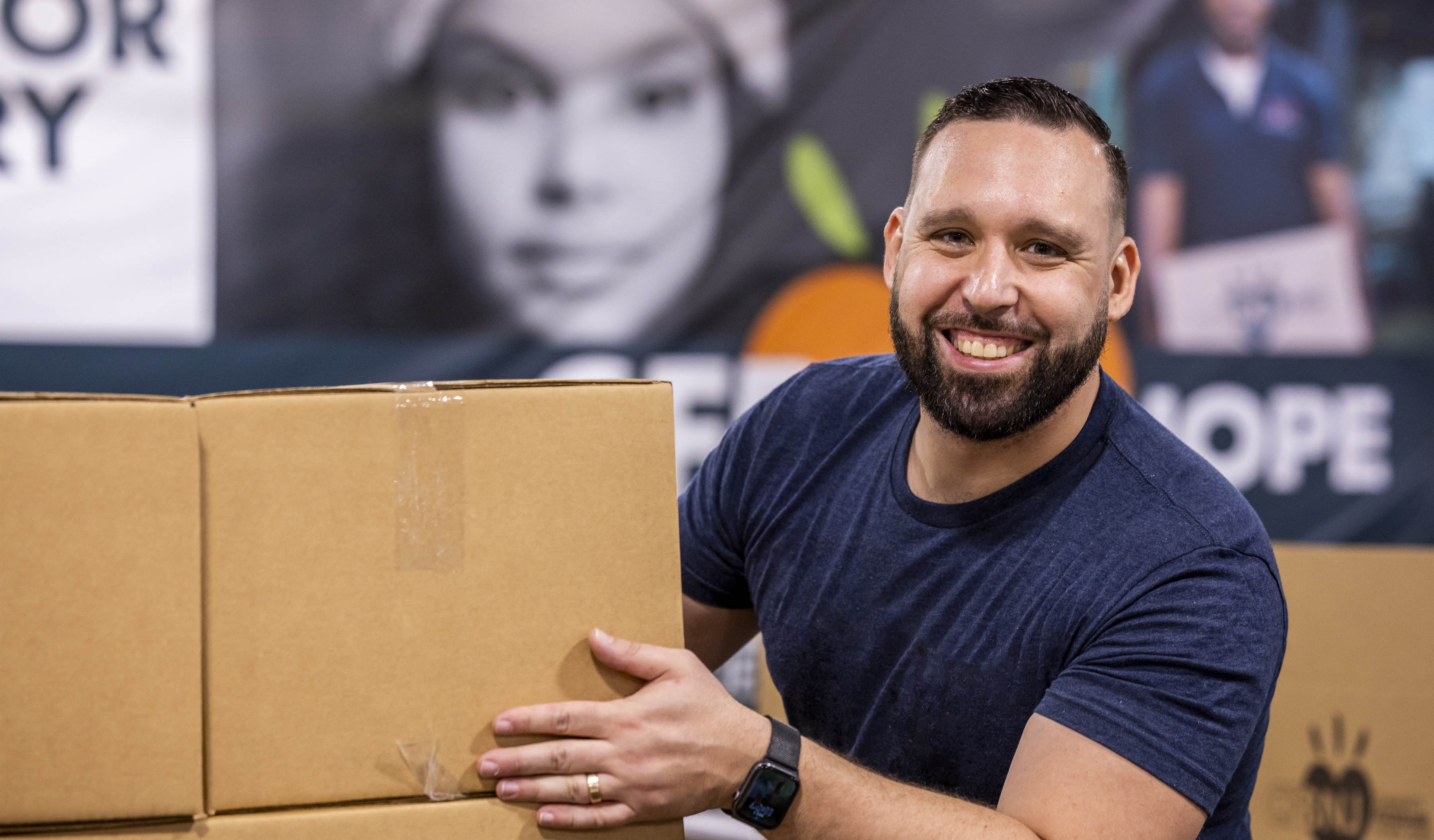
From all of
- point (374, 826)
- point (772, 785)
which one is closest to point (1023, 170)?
point (772, 785)

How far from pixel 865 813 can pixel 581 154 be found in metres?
1.61

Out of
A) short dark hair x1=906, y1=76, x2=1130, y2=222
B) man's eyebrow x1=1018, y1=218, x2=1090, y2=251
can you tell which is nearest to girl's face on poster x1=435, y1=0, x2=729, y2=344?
short dark hair x1=906, y1=76, x2=1130, y2=222

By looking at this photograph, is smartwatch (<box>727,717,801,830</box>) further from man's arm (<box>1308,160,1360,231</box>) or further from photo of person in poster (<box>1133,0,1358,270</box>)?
man's arm (<box>1308,160,1360,231</box>)

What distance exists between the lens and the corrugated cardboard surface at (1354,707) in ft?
5.78

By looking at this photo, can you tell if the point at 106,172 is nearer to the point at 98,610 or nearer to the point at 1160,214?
the point at 98,610

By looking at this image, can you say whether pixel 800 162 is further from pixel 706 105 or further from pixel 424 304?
pixel 424 304

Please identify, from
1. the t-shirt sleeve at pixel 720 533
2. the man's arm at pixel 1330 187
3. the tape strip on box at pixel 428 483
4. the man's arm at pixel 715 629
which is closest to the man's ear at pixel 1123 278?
the t-shirt sleeve at pixel 720 533

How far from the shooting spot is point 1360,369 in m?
2.29

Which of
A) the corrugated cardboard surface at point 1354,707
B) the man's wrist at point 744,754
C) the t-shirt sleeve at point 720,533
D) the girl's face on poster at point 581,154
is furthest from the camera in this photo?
the girl's face on poster at point 581,154

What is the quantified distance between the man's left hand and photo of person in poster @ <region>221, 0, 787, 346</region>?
149 centimetres

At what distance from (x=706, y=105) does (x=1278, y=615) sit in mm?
1577

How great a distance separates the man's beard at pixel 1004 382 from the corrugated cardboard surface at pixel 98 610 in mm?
675

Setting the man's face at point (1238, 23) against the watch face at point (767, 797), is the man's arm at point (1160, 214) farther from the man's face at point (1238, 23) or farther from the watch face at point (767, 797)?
the watch face at point (767, 797)

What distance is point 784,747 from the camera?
89cm
